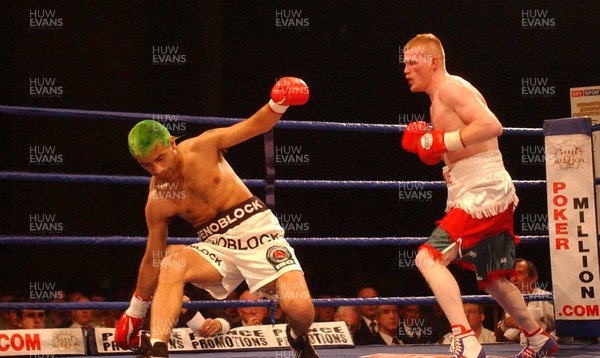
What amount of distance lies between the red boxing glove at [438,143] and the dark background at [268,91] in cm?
335

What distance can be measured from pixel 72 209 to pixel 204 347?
2.63 metres

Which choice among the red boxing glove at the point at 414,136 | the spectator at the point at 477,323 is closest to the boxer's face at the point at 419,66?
the red boxing glove at the point at 414,136

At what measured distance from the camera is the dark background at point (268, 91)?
6.09 meters

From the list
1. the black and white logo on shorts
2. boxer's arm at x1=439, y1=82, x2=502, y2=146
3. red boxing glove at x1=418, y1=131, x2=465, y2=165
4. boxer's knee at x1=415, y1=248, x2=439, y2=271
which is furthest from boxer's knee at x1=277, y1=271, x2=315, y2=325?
boxer's arm at x1=439, y1=82, x2=502, y2=146

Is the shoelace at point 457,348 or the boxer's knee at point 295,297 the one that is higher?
the boxer's knee at point 295,297

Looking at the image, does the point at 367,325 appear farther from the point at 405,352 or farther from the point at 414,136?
the point at 414,136

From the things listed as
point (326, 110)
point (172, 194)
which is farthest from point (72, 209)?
point (172, 194)

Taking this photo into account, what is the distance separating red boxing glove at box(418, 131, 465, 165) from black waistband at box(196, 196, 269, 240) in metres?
0.64

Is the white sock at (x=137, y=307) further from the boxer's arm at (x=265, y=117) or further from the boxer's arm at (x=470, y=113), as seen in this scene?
the boxer's arm at (x=470, y=113)

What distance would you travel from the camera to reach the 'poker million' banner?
3.80 meters

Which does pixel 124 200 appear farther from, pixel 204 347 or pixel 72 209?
pixel 204 347

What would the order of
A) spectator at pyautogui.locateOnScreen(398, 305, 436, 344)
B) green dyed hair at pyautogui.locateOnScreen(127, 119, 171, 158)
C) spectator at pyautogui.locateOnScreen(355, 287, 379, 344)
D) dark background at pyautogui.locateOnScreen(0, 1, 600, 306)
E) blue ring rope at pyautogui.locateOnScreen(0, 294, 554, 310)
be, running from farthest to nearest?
dark background at pyautogui.locateOnScreen(0, 1, 600, 306)
spectator at pyautogui.locateOnScreen(398, 305, 436, 344)
spectator at pyautogui.locateOnScreen(355, 287, 379, 344)
blue ring rope at pyautogui.locateOnScreen(0, 294, 554, 310)
green dyed hair at pyautogui.locateOnScreen(127, 119, 171, 158)

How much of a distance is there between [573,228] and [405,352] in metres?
0.94

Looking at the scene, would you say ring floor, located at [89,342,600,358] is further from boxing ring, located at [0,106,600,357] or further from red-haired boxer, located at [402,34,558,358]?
red-haired boxer, located at [402,34,558,358]
